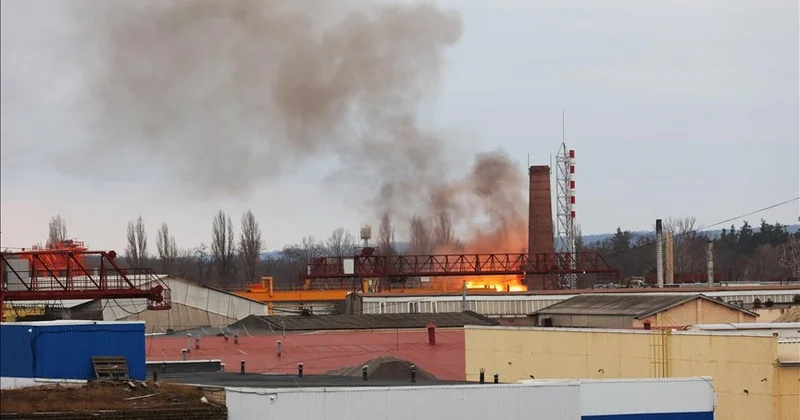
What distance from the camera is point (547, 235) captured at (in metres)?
85.7

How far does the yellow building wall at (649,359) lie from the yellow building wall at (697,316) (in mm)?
6618

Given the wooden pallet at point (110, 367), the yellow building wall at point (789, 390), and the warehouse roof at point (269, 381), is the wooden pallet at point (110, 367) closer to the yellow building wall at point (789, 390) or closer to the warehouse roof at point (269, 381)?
the warehouse roof at point (269, 381)

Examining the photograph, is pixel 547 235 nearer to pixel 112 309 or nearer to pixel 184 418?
pixel 112 309

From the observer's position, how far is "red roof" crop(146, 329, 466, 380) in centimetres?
4666

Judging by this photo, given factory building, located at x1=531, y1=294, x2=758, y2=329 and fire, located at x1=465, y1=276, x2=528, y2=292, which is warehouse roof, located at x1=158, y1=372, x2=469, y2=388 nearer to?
factory building, located at x1=531, y1=294, x2=758, y2=329

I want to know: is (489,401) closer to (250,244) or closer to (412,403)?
(412,403)

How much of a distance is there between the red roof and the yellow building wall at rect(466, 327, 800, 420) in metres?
2.53

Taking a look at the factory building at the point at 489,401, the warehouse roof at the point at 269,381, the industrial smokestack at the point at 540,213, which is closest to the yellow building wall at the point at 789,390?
the factory building at the point at 489,401

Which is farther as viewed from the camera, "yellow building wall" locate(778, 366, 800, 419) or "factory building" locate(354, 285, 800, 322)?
"factory building" locate(354, 285, 800, 322)

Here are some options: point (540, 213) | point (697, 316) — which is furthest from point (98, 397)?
point (540, 213)

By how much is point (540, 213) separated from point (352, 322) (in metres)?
29.2

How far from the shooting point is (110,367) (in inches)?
1077

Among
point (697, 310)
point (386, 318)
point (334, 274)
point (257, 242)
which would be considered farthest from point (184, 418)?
point (257, 242)

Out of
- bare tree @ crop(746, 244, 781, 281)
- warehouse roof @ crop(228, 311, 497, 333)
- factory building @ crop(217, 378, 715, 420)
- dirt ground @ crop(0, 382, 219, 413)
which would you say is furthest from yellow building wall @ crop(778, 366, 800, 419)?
bare tree @ crop(746, 244, 781, 281)
